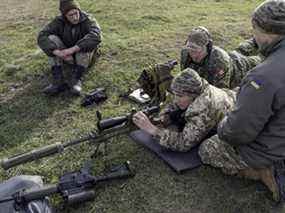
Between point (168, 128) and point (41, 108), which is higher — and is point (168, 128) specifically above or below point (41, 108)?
above

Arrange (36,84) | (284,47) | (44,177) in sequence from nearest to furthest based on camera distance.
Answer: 1. (284,47)
2. (44,177)
3. (36,84)

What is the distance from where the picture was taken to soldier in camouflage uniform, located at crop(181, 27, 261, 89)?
6.40 meters

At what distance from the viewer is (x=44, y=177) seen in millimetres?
5801

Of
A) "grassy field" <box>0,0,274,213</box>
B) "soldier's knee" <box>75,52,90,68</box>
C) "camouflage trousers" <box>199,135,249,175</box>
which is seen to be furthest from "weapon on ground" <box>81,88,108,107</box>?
"camouflage trousers" <box>199,135,249,175</box>

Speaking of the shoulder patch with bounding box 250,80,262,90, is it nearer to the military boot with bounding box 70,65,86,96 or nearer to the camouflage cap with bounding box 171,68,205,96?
the camouflage cap with bounding box 171,68,205,96

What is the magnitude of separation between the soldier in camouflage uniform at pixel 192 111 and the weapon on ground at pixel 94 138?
0.76 feet

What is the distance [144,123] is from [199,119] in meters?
0.74

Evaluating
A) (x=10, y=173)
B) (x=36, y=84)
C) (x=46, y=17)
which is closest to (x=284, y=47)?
(x=10, y=173)

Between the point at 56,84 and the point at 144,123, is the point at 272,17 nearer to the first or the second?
the point at 144,123

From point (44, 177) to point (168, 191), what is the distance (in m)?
1.69

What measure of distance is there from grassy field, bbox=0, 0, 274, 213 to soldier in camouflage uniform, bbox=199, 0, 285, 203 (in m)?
0.33

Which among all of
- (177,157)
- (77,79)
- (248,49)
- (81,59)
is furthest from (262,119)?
(81,59)

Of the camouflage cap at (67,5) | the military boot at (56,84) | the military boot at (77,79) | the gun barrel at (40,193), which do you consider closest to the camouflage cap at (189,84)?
the gun barrel at (40,193)

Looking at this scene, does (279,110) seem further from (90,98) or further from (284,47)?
(90,98)
